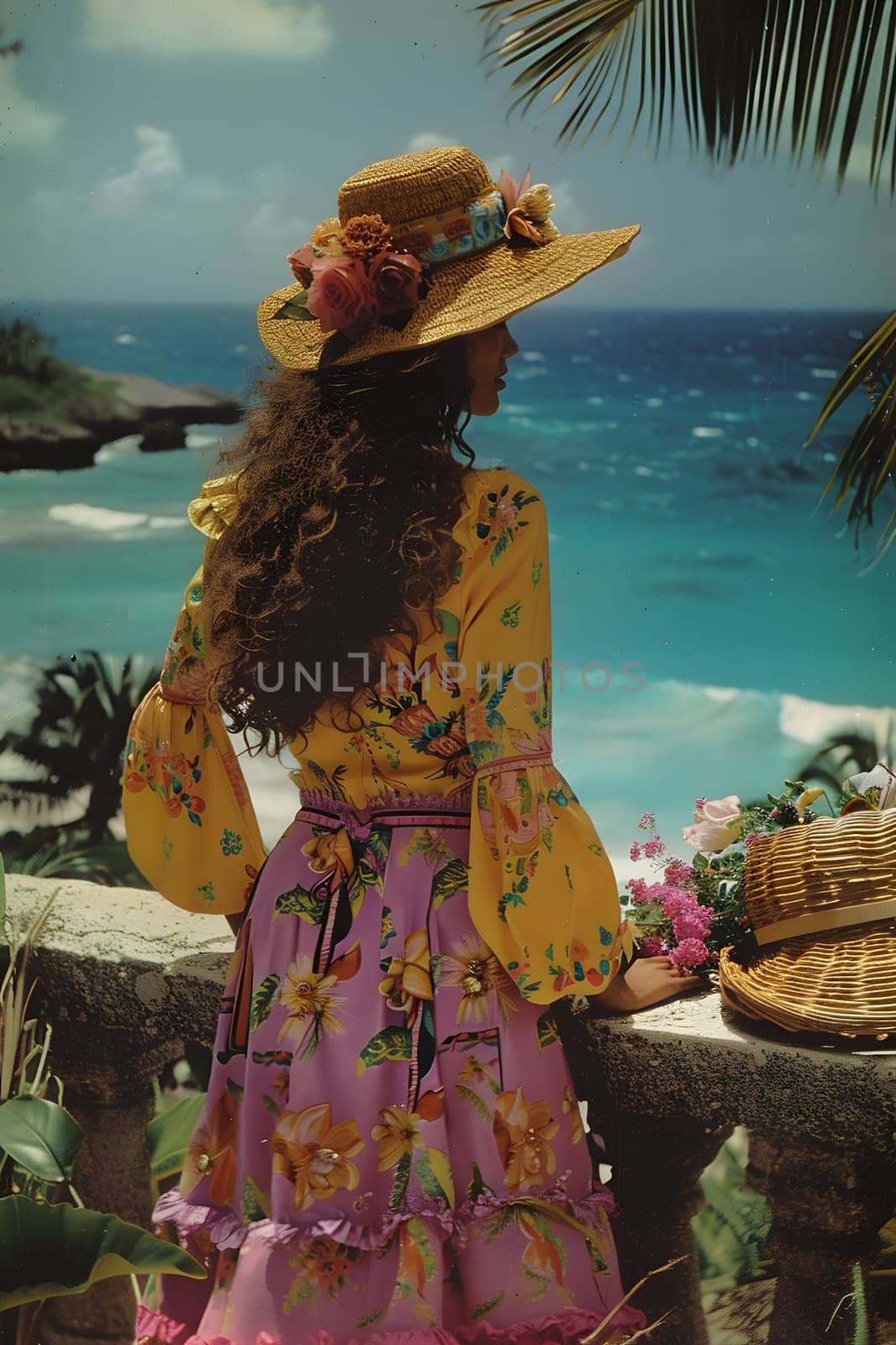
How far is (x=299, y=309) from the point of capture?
156cm

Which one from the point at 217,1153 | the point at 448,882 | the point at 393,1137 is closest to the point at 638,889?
the point at 448,882

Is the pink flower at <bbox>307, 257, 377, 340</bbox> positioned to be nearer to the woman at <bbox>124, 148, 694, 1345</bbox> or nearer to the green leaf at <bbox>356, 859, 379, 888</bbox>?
the woman at <bbox>124, 148, 694, 1345</bbox>

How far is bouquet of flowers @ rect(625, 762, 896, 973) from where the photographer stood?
5.53 feet

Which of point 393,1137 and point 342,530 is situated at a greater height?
point 342,530

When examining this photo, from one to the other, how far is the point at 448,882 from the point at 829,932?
1.58 feet

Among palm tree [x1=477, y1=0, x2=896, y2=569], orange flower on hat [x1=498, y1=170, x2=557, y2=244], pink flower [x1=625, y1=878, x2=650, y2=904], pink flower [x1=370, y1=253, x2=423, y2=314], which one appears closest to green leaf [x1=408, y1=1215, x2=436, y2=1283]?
pink flower [x1=625, y1=878, x2=650, y2=904]

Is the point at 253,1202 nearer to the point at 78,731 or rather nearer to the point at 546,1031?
the point at 546,1031

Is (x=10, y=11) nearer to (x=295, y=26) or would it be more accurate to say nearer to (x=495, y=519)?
(x=295, y=26)

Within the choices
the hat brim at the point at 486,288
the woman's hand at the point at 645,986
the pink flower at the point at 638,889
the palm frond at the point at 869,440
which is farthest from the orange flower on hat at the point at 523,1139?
the palm frond at the point at 869,440

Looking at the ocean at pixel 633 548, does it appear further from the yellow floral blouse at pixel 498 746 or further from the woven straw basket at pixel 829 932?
the yellow floral blouse at pixel 498 746

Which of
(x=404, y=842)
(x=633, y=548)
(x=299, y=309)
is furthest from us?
(x=633, y=548)

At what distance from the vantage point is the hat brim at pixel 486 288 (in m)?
1.40

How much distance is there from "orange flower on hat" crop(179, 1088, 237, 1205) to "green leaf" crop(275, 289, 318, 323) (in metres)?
0.94

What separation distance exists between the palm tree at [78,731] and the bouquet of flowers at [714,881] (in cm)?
105
